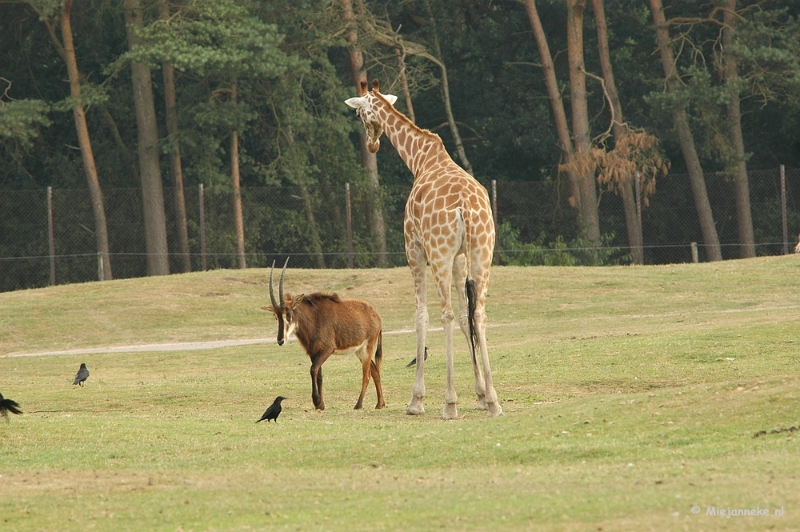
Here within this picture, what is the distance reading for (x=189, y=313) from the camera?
89.1ft

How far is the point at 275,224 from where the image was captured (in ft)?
125

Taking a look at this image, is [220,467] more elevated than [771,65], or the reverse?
[771,65]

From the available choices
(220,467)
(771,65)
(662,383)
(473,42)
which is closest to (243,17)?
(473,42)

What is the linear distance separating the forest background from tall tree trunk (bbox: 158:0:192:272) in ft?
0.29

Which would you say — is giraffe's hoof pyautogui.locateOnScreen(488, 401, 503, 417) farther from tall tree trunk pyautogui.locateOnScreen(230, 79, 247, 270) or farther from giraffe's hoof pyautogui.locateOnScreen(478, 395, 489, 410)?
tall tree trunk pyautogui.locateOnScreen(230, 79, 247, 270)

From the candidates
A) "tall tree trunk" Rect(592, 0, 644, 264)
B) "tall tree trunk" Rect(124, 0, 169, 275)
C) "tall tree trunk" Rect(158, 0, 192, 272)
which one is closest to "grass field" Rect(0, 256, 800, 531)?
"tall tree trunk" Rect(124, 0, 169, 275)

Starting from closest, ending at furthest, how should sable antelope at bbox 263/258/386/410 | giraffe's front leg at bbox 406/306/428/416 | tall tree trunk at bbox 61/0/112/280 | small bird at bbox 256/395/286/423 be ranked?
small bird at bbox 256/395/286/423
giraffe's front leg at bbox 406/306/428/416
sable antelope at bbox 263/258/386/410
tall tree trunk at bbox 61/0/112/280

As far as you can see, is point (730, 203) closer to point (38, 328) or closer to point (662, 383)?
point (38, 328)

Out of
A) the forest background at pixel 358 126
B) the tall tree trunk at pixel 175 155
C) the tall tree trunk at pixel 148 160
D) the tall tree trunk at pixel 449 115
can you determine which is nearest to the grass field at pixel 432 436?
the tall tree trunk at pixel 148 160

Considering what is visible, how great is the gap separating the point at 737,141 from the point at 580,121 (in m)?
5.32

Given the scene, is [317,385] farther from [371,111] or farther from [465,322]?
[371,111]

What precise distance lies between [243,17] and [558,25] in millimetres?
14491

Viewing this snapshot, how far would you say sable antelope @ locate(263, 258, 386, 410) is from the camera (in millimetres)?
15039

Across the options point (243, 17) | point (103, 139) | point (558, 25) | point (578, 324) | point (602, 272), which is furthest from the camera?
point (558, 25)
